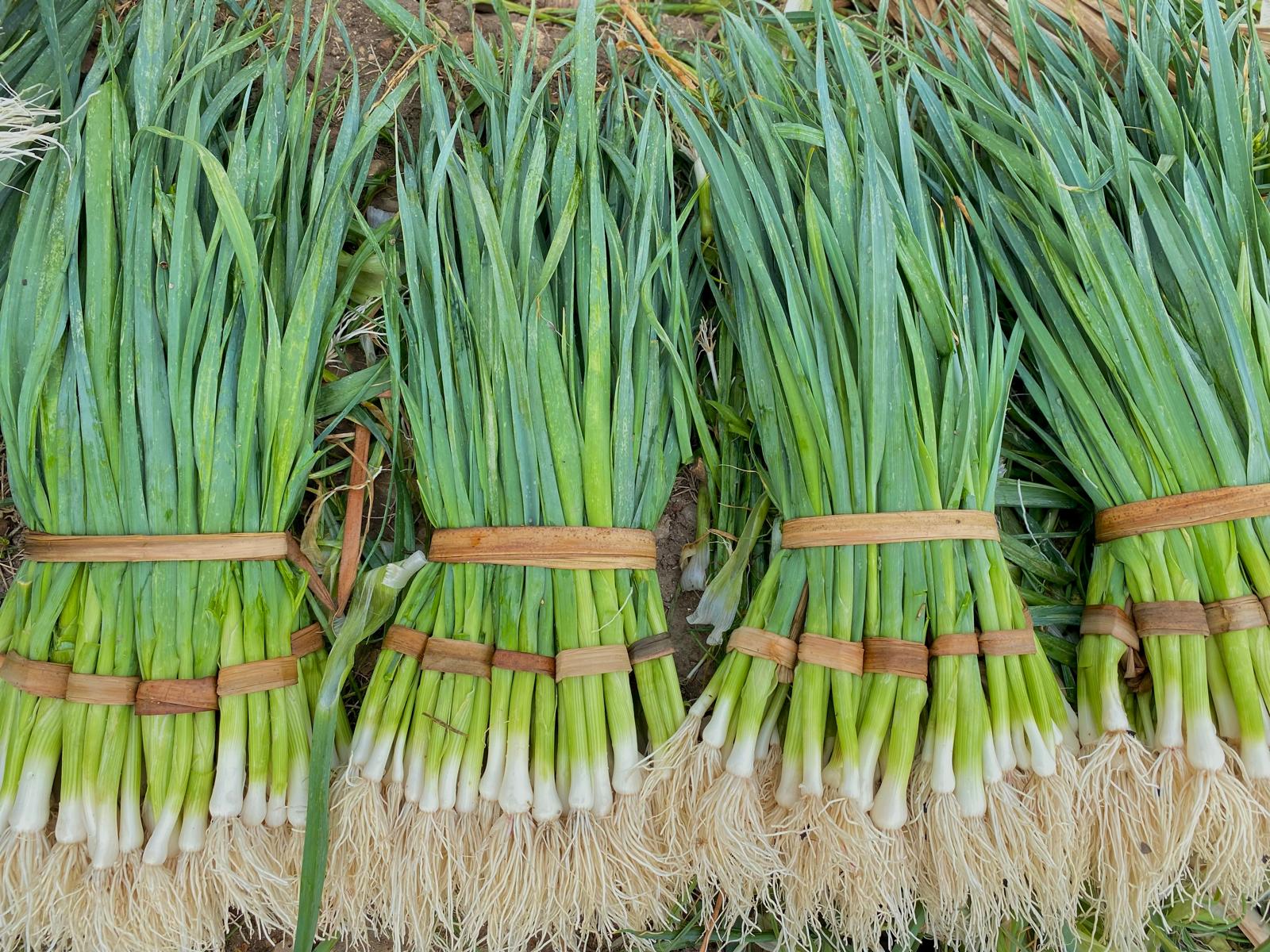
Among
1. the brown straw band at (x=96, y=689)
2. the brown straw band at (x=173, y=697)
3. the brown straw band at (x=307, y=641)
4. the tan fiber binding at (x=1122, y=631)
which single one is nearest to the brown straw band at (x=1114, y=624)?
the tan fiber binding at (x=1122, y=631)

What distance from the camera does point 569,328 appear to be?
1104mm

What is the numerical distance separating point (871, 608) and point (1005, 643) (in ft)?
0.59

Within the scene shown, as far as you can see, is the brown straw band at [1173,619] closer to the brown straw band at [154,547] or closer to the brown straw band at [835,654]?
the brown straw band at [835,654]

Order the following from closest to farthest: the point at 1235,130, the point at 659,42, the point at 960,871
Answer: the point at 960,871, the point at 1235,130, the point at 659,42

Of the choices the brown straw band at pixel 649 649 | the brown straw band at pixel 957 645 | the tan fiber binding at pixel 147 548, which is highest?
the tan fiber binding at pixel 147 548

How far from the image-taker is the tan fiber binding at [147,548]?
105 centimetres

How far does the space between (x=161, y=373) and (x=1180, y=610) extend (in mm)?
1400

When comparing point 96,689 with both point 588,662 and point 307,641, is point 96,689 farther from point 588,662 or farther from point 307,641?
point 588,662

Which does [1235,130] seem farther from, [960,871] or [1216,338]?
[960,871]

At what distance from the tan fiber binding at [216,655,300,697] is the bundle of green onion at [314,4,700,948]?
0.41ft

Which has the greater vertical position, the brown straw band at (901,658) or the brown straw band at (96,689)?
the brown straw band at (901,658)

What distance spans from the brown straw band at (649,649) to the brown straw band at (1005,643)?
355mm

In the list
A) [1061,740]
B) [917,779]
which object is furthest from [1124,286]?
[917,779]

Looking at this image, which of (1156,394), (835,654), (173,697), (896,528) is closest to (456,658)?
(173,697)
